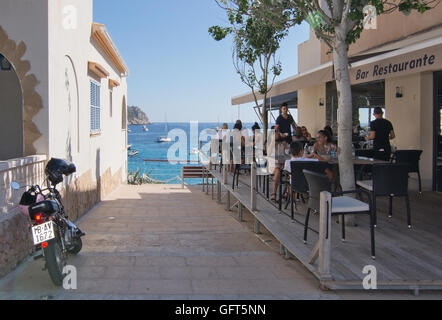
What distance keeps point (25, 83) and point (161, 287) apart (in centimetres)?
384

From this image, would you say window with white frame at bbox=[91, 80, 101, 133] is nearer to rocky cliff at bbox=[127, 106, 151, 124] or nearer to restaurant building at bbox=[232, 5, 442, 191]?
restaurant building at bbox=[232, 5, 442, 191]

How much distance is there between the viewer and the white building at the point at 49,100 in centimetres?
624

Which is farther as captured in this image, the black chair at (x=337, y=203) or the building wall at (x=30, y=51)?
the building wall at (x=30, y=51)

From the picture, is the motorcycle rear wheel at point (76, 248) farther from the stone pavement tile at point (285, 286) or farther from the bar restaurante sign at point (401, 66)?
the bar restaurante sign at point (401, 66)

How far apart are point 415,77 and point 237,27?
17.9 feet

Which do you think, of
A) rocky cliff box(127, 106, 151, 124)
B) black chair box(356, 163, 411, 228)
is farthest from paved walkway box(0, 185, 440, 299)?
rocky cliff box(127, 106, 151, 124)

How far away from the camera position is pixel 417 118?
10531 mm

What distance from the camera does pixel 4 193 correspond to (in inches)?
217

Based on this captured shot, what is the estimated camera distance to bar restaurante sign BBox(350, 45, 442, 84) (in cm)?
598

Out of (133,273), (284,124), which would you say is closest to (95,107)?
(284,124)

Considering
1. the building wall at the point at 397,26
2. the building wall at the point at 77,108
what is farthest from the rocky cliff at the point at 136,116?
the building wall at the point at 397,26

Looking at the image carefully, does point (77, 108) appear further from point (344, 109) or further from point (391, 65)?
point (391, 65)

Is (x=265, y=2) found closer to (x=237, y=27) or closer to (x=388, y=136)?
(x=388, y=136)

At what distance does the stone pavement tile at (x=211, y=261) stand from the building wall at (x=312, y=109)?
10688 mm
